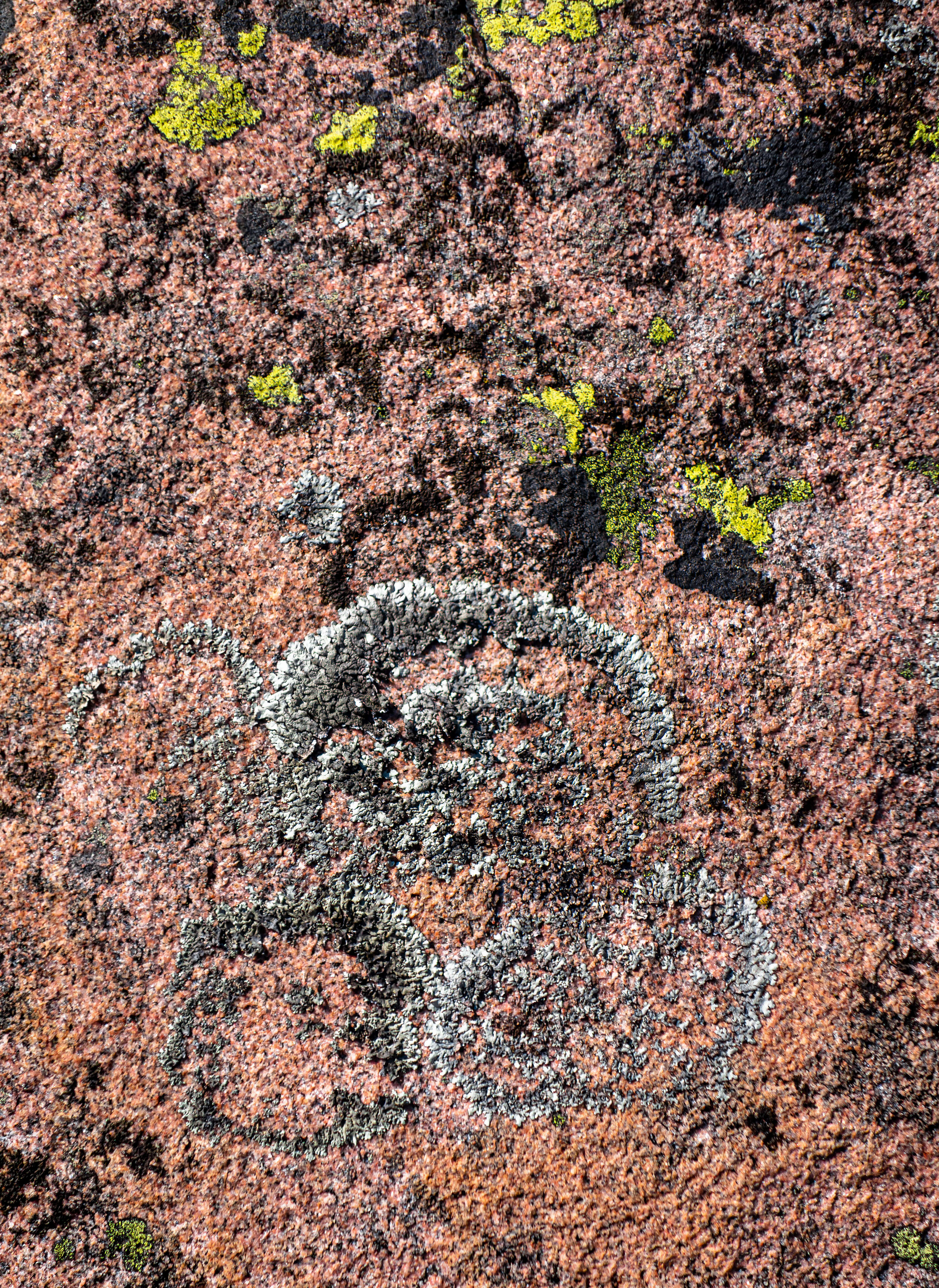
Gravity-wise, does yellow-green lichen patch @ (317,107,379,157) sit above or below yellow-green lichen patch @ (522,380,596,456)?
above

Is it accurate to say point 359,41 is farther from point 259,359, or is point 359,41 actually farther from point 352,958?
point 352,958

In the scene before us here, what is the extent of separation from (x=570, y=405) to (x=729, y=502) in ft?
1.33

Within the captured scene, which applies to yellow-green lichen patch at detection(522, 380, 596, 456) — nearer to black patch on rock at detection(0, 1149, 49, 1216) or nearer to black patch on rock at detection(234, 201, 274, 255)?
black patch on rock at detection(234, 201, 274, 255)

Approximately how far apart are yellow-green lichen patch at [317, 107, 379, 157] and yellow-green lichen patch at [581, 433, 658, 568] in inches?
33.0

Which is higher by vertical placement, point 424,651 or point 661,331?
point 661,331

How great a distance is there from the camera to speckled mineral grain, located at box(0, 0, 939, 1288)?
5.58ft

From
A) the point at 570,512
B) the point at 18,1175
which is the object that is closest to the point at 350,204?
the point at 570,512

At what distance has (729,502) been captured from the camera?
1.78 metres

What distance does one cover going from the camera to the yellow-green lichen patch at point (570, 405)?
1773 mm

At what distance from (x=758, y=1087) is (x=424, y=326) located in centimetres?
177

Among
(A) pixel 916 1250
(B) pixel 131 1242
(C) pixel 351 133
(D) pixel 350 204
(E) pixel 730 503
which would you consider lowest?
(A) pixel 916 1250

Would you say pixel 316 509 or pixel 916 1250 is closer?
pixel 916 1250

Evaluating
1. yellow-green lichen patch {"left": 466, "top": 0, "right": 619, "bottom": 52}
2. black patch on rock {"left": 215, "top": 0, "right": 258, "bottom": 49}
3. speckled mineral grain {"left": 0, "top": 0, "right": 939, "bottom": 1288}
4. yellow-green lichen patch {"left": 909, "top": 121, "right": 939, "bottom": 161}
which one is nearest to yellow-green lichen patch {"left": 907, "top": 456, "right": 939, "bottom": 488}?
speckled mineral grain {"left": 0, "top": 0, "right": 939, "bottom": 1288}

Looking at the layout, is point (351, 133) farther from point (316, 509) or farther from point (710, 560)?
point (710, 560)
